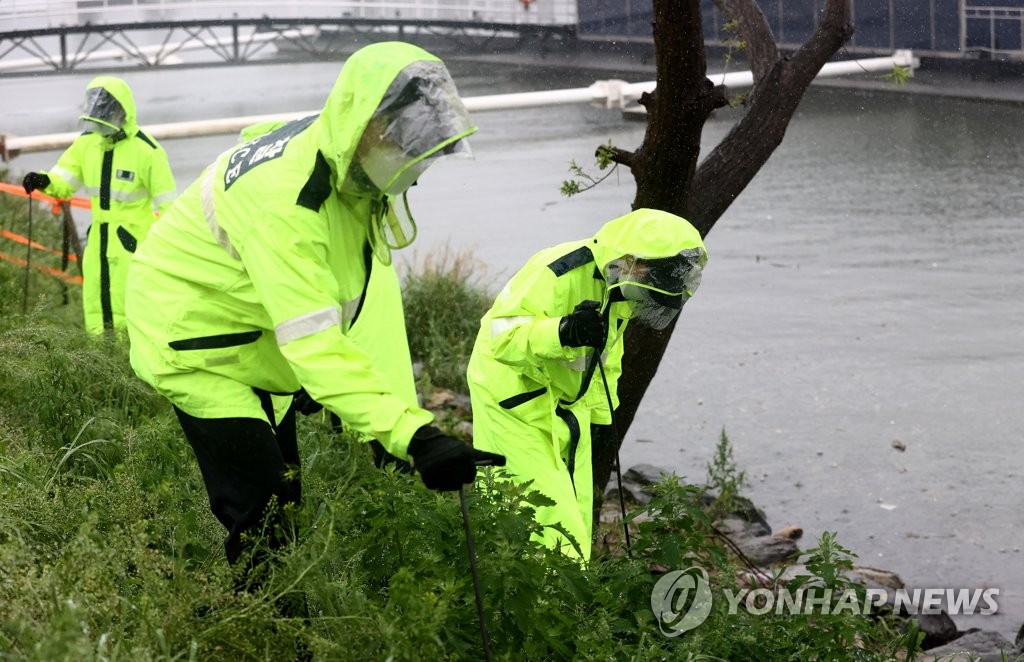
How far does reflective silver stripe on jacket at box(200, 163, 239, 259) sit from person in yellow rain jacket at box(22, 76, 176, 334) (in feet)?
16.3

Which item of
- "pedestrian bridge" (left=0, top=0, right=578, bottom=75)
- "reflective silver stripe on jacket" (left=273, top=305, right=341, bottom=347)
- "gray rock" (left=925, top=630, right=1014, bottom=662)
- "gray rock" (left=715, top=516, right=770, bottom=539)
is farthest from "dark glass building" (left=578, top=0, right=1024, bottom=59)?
"reflective silver stripe on jacket" (left=273, top=305, right=341, bottom=347)

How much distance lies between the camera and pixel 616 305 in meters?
4.88

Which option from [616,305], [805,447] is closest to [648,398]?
[805,447]

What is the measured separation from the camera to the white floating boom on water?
58.3 ft

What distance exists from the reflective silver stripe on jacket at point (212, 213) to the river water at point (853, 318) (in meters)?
4.36

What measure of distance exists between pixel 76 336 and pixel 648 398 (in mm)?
4566

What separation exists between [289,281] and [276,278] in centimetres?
4

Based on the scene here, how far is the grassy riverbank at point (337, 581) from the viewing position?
3279 mm

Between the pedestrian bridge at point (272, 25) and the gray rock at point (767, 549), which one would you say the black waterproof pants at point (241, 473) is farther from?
the pedestrian bridge at point (272, 25)

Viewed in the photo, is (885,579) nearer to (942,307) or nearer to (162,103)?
(942,307)

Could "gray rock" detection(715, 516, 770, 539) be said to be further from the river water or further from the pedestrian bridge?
the pedestrian bridge

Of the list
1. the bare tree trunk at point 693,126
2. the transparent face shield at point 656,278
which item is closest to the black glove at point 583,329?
the transparent face shield at point 656,278

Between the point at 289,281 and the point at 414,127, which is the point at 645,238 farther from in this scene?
the point at 289,281

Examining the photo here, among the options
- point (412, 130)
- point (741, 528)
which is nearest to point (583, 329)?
point (412, 130)
